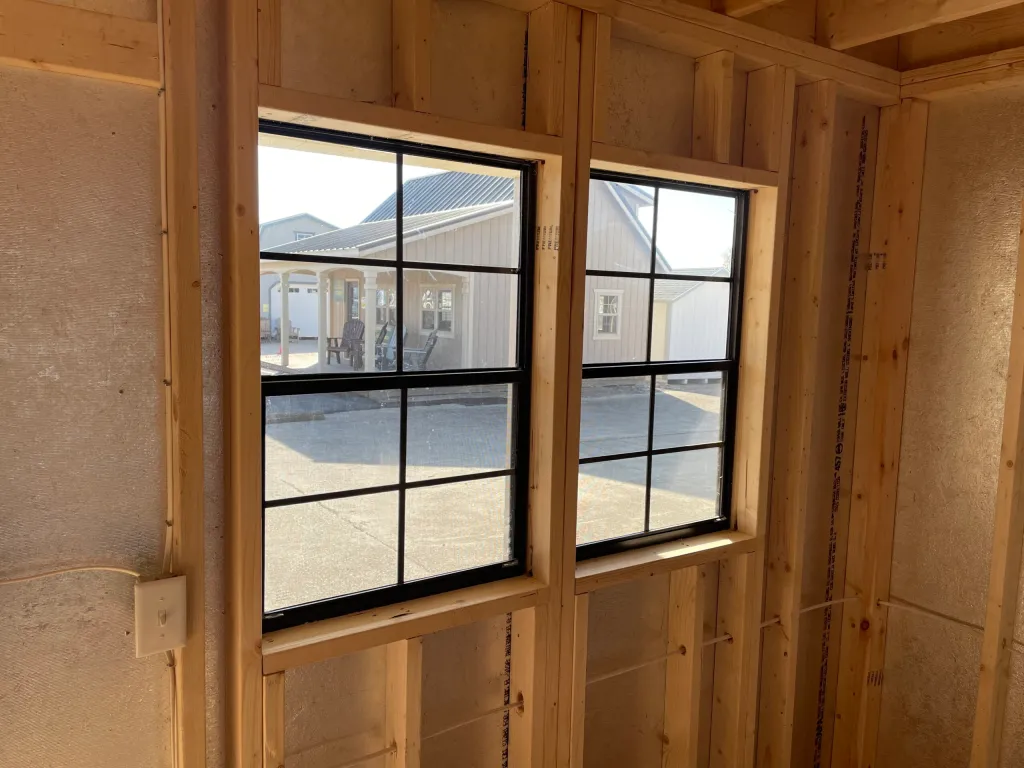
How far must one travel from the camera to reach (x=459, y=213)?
7.30ft

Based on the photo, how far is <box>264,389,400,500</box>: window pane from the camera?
199 centimetres

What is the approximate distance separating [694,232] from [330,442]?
1.54 m

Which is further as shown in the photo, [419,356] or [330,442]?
[419,356]

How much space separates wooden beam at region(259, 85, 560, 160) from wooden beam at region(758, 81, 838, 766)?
3.92ft

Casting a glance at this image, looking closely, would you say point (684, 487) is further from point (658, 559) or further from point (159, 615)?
point (159, 615)

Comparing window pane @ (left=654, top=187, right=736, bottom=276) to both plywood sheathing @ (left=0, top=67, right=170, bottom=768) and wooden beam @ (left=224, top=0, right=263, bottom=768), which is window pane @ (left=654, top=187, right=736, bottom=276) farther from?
plywood sheathing @ (left=0, top=67, right=170, bottom=768)

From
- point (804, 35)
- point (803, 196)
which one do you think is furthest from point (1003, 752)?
point (804, 35)

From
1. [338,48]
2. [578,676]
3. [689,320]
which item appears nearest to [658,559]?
[578,676]

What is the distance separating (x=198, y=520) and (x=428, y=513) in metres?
0.70

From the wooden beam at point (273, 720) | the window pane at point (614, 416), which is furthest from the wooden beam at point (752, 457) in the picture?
the wooden beam at point (273, 720)

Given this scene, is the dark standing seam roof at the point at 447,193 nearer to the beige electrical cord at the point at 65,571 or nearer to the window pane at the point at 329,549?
the window pane at the point at 329,549

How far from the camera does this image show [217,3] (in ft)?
5.70

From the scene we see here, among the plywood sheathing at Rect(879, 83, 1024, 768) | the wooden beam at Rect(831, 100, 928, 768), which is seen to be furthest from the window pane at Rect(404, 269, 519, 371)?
the plywood sheathing at Rect(879, 83, 1024, 768)

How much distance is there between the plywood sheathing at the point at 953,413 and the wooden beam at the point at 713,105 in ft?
3.28
